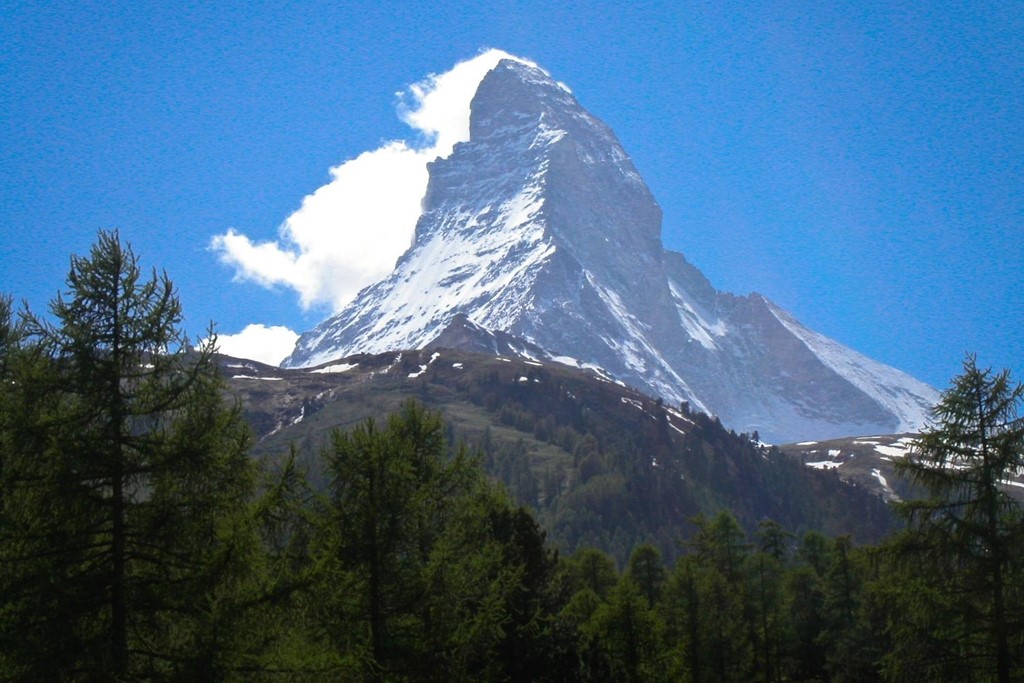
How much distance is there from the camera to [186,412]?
14.7 metres

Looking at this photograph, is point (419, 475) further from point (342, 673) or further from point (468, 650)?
point (342, 673)

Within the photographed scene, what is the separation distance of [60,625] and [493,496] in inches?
547

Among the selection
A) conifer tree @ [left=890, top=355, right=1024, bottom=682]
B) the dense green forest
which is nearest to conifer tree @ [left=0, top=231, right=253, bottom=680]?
the dense green forest

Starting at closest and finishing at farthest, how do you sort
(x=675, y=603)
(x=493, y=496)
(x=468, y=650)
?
(x=468, y=650), (x=493, y=496), (x=675, y=603)

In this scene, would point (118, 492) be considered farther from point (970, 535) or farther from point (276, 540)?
point (970, 535)

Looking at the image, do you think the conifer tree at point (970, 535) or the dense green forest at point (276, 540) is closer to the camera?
the dense green forest at point (276, 540)

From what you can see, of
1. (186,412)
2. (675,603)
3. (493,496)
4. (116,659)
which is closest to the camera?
(116,659)

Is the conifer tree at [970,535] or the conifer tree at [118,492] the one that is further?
the conifer tree at [970,535]

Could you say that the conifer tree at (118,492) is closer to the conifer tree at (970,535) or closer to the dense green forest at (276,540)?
the dense green forest at (276,540)

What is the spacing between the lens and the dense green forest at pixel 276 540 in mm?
13789

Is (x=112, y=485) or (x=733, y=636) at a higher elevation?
(x=112, y=485)

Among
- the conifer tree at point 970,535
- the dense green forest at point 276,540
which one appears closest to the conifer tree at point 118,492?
the dense green forest at point 276,540

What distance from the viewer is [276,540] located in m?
16.1

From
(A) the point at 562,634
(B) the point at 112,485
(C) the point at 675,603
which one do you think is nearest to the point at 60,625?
(B) the point at 112,485
